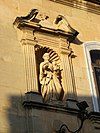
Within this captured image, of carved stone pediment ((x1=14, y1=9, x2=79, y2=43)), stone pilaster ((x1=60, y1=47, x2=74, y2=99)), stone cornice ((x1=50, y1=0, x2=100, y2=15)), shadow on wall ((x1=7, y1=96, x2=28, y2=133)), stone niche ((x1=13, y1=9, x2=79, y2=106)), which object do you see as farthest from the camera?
stone cornice ((x1=50, y1=0, x2=100, y2=15))

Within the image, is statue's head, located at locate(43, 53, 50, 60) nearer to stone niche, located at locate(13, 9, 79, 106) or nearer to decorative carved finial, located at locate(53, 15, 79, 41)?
stone niche, located at locate(13, 9, 79, 106)

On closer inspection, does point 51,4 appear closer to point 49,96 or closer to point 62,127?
point 49,96

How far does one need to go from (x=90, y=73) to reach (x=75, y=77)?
50 cm

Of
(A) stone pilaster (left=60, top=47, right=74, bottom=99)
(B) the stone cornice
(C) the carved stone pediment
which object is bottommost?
(A) stone pilaster (left=60, top=47, right=74, bottom=99)

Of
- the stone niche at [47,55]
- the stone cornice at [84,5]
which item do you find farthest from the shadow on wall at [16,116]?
the stone cornice at [84,5]

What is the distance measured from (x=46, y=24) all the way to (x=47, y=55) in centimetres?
82

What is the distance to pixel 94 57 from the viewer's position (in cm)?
1188

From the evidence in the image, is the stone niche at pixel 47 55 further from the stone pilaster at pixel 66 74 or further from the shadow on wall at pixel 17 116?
the shadow on wall at pixel 17 116

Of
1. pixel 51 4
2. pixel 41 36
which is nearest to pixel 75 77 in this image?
pixel 41 36

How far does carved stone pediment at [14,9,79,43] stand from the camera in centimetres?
1080

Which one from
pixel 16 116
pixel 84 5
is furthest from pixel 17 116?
pixel 84 5

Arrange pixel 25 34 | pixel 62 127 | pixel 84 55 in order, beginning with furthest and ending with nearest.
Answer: pixel 84 55 < pixel 25 34 < pixel 62 127

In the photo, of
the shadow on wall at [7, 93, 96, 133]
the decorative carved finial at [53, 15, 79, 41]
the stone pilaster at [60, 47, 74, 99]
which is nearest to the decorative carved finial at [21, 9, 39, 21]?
the decorative carved finial at [53, 15, 79, 41]

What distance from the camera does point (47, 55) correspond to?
426 inches
